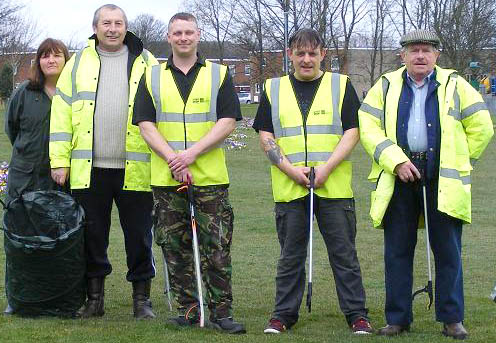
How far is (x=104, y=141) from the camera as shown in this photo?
255 inches

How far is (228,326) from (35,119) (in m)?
2.16

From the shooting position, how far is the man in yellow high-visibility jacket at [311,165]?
6.05m

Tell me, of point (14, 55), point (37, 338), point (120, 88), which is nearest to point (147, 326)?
point (37, 338)

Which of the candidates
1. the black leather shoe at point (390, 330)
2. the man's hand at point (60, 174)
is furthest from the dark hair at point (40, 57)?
the black leather shoe at point (390, 330)

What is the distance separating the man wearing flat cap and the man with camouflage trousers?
98 centimetres

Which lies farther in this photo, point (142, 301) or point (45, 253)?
point (142, 301)

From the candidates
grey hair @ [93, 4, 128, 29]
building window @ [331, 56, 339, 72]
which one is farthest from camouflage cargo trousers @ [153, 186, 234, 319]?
building window @ [331, 56, 339, 72]

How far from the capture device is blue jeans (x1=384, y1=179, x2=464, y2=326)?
229 inches

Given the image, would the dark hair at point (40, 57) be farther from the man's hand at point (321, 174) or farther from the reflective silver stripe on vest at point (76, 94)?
the man's hand at point (321, 174)

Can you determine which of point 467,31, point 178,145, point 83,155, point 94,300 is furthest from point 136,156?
point 467,31

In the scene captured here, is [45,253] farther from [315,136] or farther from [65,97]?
[315,136]

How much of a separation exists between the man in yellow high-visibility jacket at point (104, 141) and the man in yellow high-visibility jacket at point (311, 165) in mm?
1028

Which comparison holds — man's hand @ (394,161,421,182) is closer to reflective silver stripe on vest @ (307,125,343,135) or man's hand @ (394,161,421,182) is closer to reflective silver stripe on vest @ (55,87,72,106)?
reflective silver stripe on vest @ (307,125,343,135)

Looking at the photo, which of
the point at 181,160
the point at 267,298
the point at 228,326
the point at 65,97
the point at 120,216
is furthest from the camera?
the point at 267,298
